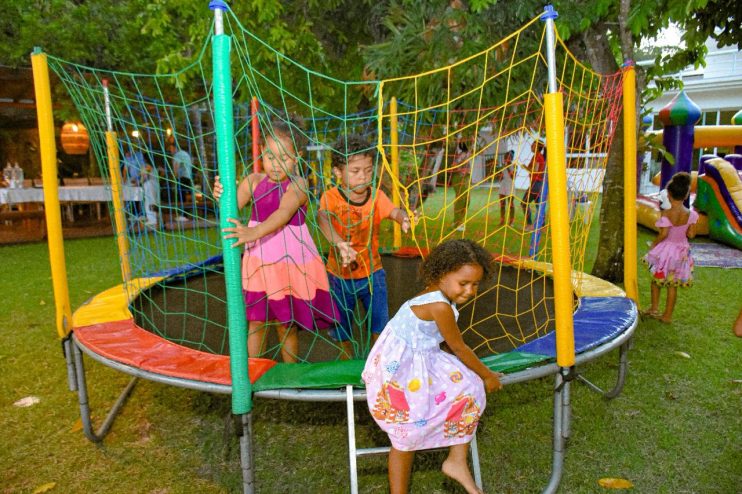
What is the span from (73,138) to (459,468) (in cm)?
943

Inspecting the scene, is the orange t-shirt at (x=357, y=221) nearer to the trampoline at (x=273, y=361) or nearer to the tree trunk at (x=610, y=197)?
the trampoline at (x=273, y=361)

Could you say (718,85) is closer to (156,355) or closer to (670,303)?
(670,303)

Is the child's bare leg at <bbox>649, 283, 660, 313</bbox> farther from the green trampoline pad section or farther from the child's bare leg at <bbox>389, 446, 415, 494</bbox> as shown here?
the child's bare leg at <bbox>389, 446, 415, 494</bbox>

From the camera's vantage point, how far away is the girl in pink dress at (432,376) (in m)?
1.61

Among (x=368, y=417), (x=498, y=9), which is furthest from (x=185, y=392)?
(x=498, y=9)

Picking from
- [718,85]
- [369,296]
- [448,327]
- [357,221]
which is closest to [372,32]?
[357,221]

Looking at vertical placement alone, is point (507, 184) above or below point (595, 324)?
above

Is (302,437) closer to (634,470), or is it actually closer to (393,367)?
(393,367)

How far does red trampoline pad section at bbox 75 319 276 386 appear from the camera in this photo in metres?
1.88

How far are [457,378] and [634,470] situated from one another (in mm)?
929

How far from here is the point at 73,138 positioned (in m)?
9.01

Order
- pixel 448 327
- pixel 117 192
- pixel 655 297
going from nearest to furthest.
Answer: pixel 448 327 → pixel 117 192 → pixel 655 297

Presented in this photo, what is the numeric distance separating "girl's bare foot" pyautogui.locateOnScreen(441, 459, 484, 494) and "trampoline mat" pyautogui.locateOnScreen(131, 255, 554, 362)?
87 cm

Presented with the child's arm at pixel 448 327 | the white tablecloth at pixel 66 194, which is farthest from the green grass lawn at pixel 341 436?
the white tablecloth at pixel 66 194
